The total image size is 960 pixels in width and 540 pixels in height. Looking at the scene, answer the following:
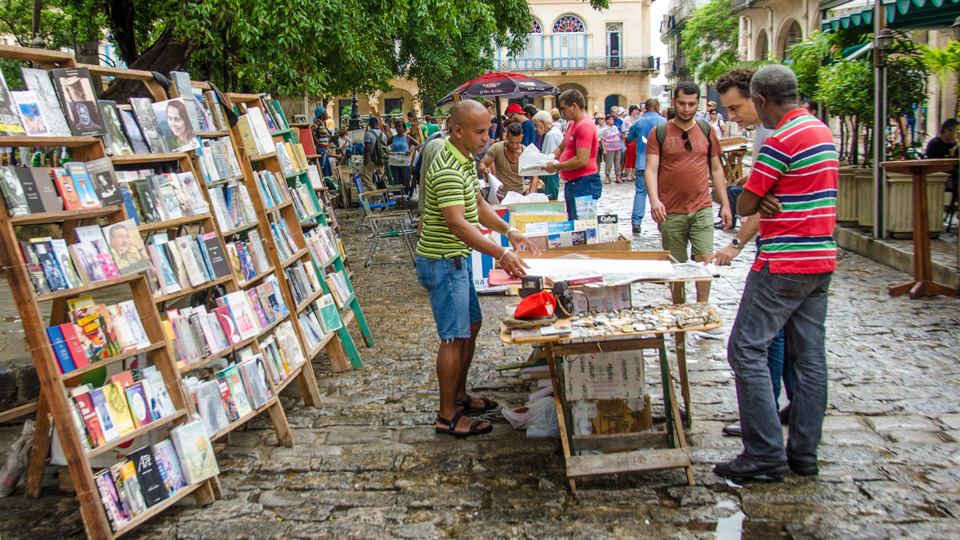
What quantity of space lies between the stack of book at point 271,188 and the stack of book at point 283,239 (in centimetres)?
15

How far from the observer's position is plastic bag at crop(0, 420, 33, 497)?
405cm

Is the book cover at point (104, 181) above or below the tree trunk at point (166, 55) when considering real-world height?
below

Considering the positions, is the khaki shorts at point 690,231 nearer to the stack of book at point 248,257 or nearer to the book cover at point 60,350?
the stack of book at point 248,257

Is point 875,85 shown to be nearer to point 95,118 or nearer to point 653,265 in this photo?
point 653,265

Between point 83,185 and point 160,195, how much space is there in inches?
21.4

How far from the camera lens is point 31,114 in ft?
11.3

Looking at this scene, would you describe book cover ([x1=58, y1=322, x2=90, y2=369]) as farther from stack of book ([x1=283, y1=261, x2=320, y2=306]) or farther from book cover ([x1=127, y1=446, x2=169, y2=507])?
stack of book ([x1=283, y1=261, x2=320, y2=306])

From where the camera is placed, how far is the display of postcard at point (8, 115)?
3.31 m

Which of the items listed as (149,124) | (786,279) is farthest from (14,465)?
(786,279)

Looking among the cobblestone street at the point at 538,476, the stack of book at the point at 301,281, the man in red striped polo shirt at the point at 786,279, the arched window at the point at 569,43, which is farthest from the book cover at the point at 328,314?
the arched window at the point at 569,43

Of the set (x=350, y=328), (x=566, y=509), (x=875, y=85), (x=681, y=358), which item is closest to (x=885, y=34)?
(x=875, y=85)

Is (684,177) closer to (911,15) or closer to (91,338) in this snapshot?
(91,338)

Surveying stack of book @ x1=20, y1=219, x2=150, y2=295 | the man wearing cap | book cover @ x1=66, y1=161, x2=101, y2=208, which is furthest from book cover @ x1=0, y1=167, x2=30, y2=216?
the man wearing cap

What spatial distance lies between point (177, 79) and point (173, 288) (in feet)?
4.37
